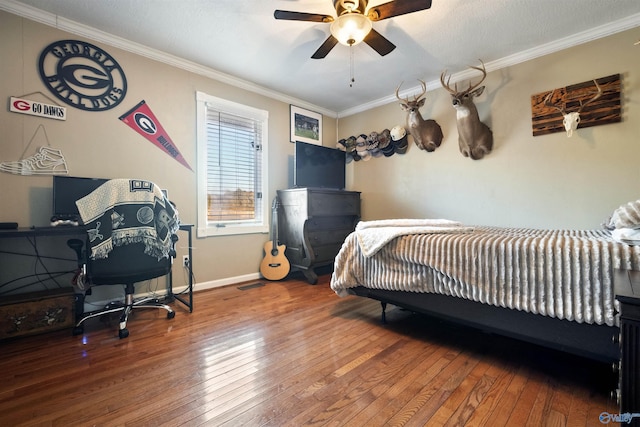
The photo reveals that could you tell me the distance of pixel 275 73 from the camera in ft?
10.2

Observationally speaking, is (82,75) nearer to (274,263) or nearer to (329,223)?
(274,263)

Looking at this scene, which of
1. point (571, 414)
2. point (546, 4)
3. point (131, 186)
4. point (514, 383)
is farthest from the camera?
point (546, 4)

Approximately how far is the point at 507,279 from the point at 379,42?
1.87 metres

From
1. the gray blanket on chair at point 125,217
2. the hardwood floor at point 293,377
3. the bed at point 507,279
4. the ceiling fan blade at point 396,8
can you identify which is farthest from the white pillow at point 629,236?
the gray blanket on chair at point 125,217

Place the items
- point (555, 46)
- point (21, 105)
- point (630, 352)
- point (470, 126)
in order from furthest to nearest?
point (470, 126)
point (555, 46)
point (21, 105)
point (630, 352)

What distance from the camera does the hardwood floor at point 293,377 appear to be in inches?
45.4

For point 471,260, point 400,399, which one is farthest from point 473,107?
point 400,399

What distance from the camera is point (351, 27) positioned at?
1.86 meters

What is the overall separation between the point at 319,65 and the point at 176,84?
5.01ft

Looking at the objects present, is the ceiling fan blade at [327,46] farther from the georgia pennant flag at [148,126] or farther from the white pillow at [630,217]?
the white pillow at [630,217]

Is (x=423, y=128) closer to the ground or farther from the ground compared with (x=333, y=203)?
farther from the ground

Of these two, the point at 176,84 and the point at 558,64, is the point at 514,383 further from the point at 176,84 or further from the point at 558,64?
the point at 176,84

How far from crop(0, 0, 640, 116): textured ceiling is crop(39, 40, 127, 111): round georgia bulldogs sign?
0.63 ft

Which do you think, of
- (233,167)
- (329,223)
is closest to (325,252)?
(329,223)
